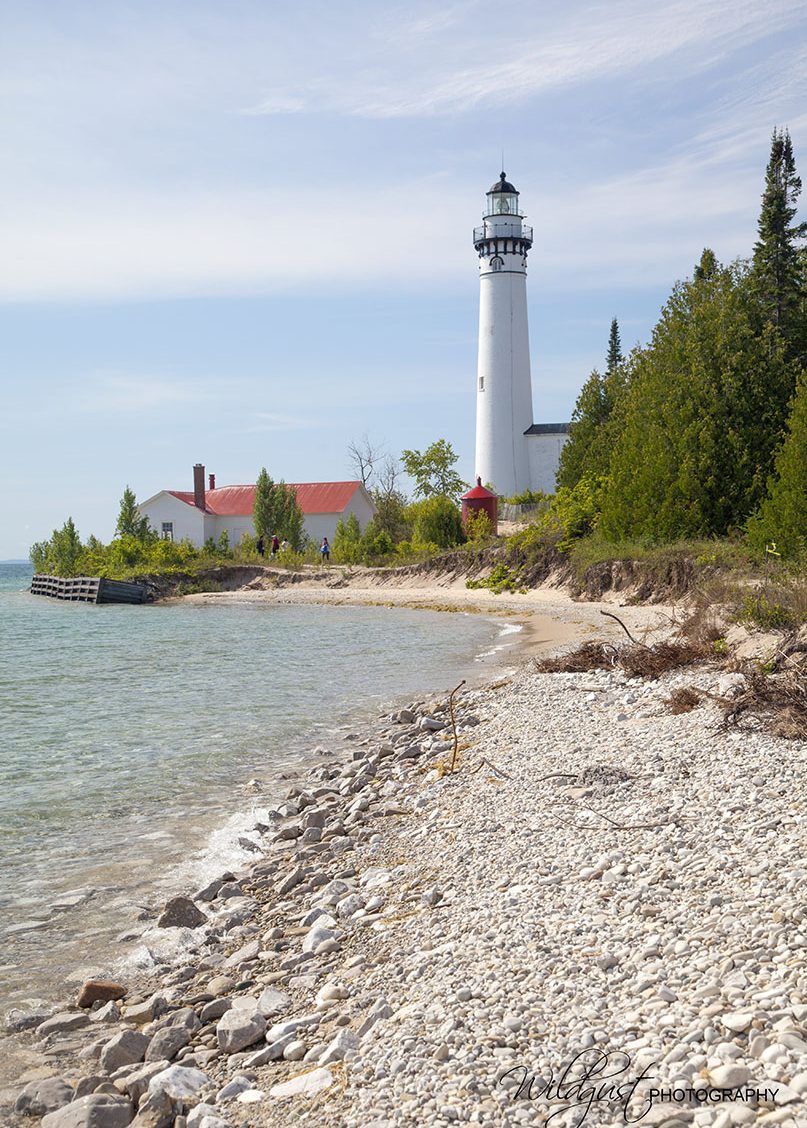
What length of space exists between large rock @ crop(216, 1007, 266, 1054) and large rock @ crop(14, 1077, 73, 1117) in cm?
71

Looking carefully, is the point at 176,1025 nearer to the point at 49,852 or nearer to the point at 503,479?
the point at 49,852

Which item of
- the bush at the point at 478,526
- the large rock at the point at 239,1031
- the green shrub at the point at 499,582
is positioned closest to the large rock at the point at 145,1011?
the large rock at the point at 239,1031

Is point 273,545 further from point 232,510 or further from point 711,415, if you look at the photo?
point 711,415

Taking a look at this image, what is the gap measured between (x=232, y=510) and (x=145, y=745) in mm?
52839

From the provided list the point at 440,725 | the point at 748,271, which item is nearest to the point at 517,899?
the point at 440,725

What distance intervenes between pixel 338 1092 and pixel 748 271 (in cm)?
3268

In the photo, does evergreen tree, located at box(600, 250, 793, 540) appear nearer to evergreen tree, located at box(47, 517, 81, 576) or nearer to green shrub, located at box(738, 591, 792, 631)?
green shrub, located at box(738, 591, 792, 631)

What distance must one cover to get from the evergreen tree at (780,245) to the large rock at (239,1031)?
112 feet

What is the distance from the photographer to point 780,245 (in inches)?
1416

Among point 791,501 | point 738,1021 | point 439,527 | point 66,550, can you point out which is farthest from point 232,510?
point 738,1021

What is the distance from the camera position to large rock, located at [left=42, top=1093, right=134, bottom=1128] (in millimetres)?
3971

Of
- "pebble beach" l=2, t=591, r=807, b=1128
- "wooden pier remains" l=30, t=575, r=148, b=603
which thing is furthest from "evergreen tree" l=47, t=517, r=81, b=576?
"pebble beach" l=2, t=591, r=807, b=1128

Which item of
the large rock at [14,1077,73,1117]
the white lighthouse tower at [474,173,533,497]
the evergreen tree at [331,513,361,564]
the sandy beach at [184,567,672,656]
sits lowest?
the large rock at [14,1077,73,1117]

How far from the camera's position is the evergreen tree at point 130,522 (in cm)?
6022
